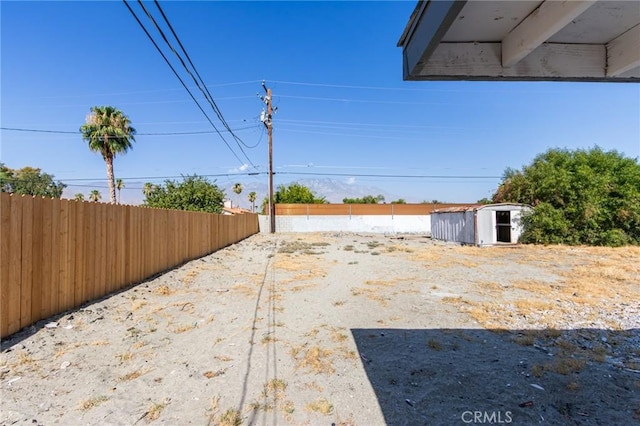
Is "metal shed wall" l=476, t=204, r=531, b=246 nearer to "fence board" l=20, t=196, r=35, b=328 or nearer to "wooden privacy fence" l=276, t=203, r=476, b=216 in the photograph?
"wooden privacy fence" l=276, t=203, r=476, b=216

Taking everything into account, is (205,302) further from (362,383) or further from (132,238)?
(362,383)

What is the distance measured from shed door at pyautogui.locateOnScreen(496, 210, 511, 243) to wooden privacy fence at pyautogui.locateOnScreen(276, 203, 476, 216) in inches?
386

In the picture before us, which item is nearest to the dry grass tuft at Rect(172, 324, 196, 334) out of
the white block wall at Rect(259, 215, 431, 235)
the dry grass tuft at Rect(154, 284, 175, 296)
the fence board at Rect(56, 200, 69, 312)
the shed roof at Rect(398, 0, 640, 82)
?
the fence board at Rect(56, 200, 69, 312)

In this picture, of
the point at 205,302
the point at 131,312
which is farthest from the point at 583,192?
the point at 131,312

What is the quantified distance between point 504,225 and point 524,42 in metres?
18.6

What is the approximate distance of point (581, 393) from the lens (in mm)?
2912

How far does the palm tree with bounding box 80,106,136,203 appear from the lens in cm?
2016

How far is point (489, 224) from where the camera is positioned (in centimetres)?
1728

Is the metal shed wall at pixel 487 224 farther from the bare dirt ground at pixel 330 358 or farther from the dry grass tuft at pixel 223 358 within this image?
the dry grass tuft at pixel 223 358

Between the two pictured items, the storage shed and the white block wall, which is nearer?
the storage shed

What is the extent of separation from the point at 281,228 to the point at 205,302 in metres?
22.8

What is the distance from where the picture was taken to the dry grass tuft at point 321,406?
2.68 m

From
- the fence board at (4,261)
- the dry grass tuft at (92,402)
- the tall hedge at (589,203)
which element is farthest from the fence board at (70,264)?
the tall hedge at (589,203)

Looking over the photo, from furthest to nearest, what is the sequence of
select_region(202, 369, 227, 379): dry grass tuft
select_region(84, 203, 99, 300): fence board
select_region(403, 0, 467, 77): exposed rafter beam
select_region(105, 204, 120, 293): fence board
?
select_region(105, 204, 120, 293): fence board → select_region(84, 203, 99, 300): fence board → select_region(202, 369, 227, 379): dry grass tuft → select_region(403, 0, 467, 77): exposed rafter beam
